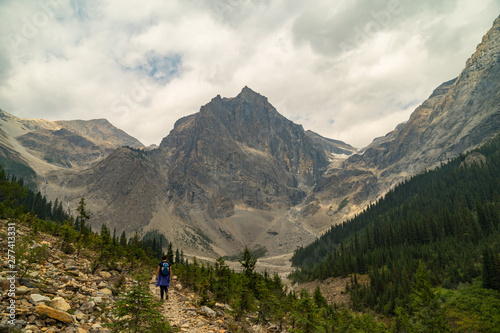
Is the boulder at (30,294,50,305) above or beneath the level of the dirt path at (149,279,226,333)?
above

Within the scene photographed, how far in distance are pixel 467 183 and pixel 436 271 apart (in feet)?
372

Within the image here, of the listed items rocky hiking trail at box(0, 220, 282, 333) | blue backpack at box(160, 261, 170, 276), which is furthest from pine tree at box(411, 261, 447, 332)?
blue backpack at box(160, 261, 170, 276)

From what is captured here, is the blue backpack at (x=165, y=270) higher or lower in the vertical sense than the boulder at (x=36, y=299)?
higher

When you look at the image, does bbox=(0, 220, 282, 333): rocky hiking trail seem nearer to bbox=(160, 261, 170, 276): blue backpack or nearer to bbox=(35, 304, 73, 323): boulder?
bbox=(35, 304, 73, 323): boulder

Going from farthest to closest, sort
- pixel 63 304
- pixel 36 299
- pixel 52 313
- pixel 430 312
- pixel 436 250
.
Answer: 1. pixel 436 250
2. pixel 430 312
3. pixel 63 304
4. pixel 36 299
5. pixel 52 313

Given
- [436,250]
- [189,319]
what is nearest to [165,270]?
[189,319]

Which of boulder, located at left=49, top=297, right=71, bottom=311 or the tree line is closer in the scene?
boulder, located at left=49, top=297, right=71, bottom=311

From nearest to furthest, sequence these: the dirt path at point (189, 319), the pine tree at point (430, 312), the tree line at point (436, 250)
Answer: the dirt path at point (189, 319) → the pine tree at point (430, 312) → the tree line at point (436, 250)

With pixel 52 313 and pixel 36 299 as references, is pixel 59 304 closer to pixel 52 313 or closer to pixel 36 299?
pixel 36 299

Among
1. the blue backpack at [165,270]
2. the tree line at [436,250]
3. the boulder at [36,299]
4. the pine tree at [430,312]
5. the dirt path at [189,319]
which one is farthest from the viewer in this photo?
the tree line at [436,250]

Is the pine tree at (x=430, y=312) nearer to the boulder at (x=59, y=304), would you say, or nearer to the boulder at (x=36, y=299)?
the boulder at (x=59, y=304)

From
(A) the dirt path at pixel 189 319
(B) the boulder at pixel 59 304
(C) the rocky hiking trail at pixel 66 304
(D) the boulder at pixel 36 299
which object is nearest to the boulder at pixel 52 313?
(C) the rocky hiking trail at pixel 66 304

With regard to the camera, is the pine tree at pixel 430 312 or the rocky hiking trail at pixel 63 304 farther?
the pine tree at pixel 430 312

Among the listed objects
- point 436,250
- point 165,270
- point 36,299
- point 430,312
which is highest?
point 436,250
